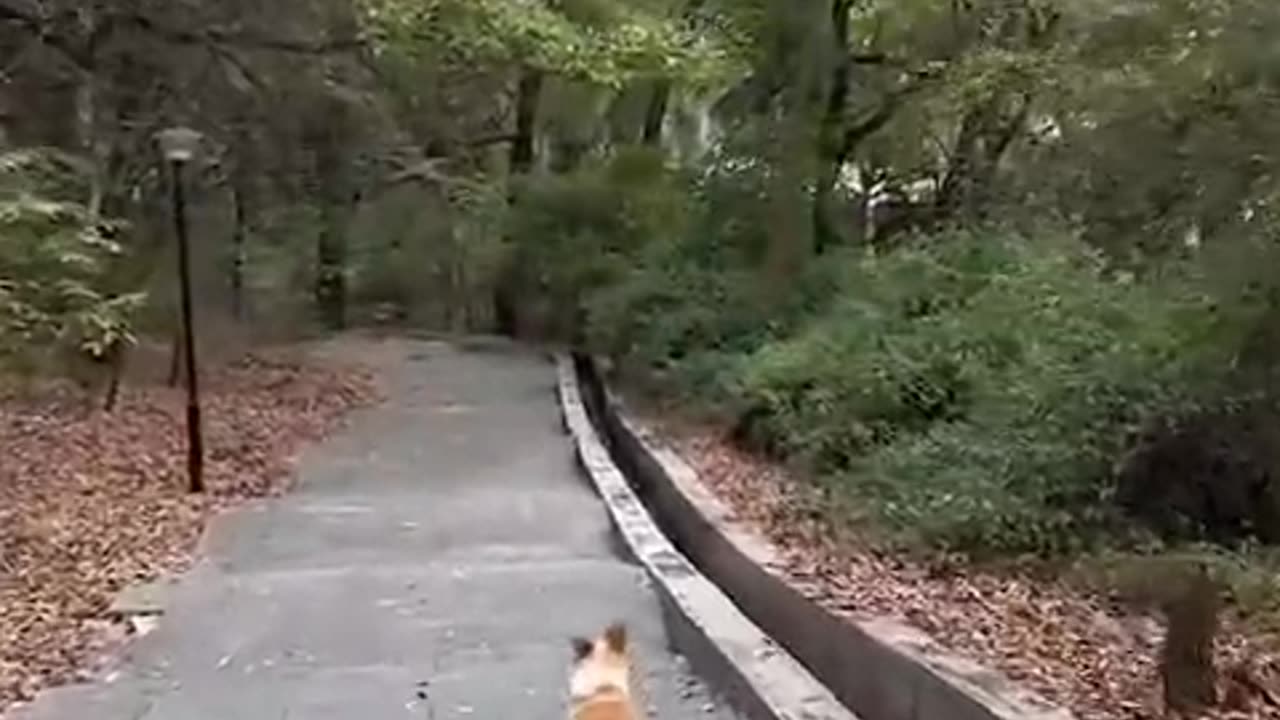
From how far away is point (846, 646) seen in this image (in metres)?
6.50

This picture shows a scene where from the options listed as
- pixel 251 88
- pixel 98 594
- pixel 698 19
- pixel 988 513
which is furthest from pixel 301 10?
pixel 988 513

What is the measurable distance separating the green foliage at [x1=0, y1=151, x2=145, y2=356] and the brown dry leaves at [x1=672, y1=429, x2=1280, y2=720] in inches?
177

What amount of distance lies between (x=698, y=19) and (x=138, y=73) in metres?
5.57

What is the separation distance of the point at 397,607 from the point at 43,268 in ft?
14.4

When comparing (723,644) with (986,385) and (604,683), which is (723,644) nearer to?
(604,683)

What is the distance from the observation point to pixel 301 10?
16.3 meters

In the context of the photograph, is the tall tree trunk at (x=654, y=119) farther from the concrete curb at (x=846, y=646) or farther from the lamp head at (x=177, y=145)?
the concrete curb at (x=846, y=646)

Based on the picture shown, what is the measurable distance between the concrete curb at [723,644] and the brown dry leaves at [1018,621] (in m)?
0.29

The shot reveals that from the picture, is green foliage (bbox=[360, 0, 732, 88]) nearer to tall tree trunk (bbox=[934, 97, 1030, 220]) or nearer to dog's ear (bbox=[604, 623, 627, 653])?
tall tree trunk (bbox=[934, 97, 1030, 220])

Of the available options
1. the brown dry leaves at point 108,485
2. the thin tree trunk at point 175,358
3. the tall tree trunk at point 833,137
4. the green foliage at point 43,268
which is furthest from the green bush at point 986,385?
the thin tree trunk at point 175,358

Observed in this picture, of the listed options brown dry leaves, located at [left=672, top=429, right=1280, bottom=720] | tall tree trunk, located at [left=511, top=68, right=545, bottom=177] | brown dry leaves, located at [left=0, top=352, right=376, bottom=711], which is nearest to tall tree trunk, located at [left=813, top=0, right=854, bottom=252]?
brown dry leaves, located at [left=0, top=352, right=376, bottom=711]

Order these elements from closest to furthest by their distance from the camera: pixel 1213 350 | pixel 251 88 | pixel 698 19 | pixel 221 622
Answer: pixel 1213 350 → pixel 221 622 → pixel 251 88 → pixel 698 19

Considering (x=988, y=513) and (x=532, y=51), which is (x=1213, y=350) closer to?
(x=988, y=513)

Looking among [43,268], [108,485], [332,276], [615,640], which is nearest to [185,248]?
[108,485]
